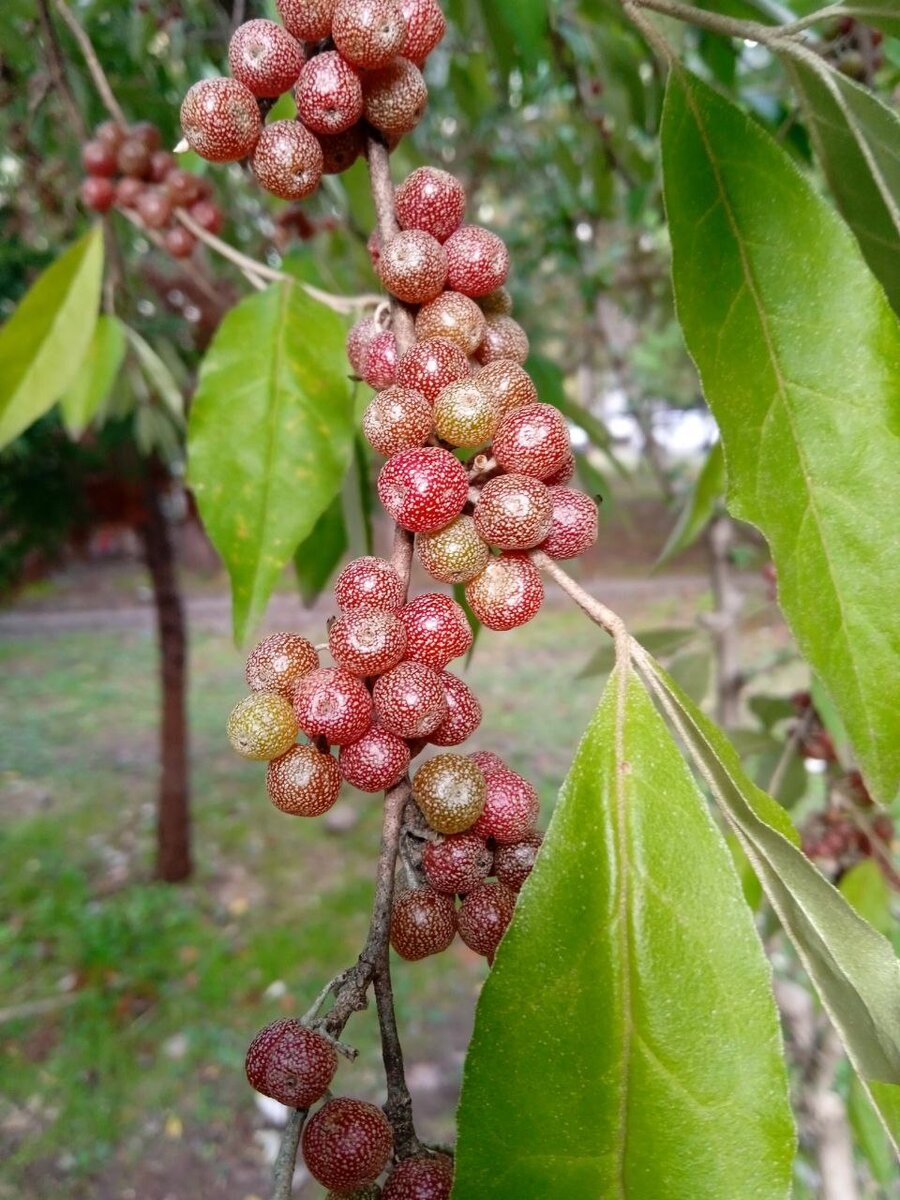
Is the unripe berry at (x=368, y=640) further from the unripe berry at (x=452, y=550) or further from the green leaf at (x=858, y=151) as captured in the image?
the green leaf at (x=858, y=151)

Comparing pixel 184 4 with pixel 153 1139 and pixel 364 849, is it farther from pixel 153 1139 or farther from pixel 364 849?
pixel 364 849

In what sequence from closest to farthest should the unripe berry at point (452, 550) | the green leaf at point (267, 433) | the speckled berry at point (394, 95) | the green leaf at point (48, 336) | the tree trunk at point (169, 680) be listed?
the unripe berry at point (452, 550) → the speckled berry at point (394, 95) → the green leaf at point (267, 433) → the green leaf at point (48, 336) → the tree trunk at point (169, 680)

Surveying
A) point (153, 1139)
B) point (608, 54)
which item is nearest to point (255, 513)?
point (608, 54)

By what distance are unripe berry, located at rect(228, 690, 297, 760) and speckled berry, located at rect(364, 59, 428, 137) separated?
0.43 metres

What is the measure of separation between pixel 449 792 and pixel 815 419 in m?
0.37

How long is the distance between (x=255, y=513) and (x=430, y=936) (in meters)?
0.46

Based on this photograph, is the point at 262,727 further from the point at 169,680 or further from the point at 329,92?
the point at 169,680

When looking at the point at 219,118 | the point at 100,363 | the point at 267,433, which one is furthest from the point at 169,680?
the point at 219,118

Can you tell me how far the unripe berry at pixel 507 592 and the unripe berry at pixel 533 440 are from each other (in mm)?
58

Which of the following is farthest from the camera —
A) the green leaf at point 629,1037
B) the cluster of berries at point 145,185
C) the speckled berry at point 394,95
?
the cluster of berries at point 145,185

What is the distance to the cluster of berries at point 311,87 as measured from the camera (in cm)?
63

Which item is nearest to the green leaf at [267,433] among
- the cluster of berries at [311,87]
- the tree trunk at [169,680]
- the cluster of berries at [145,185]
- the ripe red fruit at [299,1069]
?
the cluster of berries at [311,87]

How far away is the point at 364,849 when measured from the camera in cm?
488

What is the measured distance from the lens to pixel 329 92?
24.6 inches
